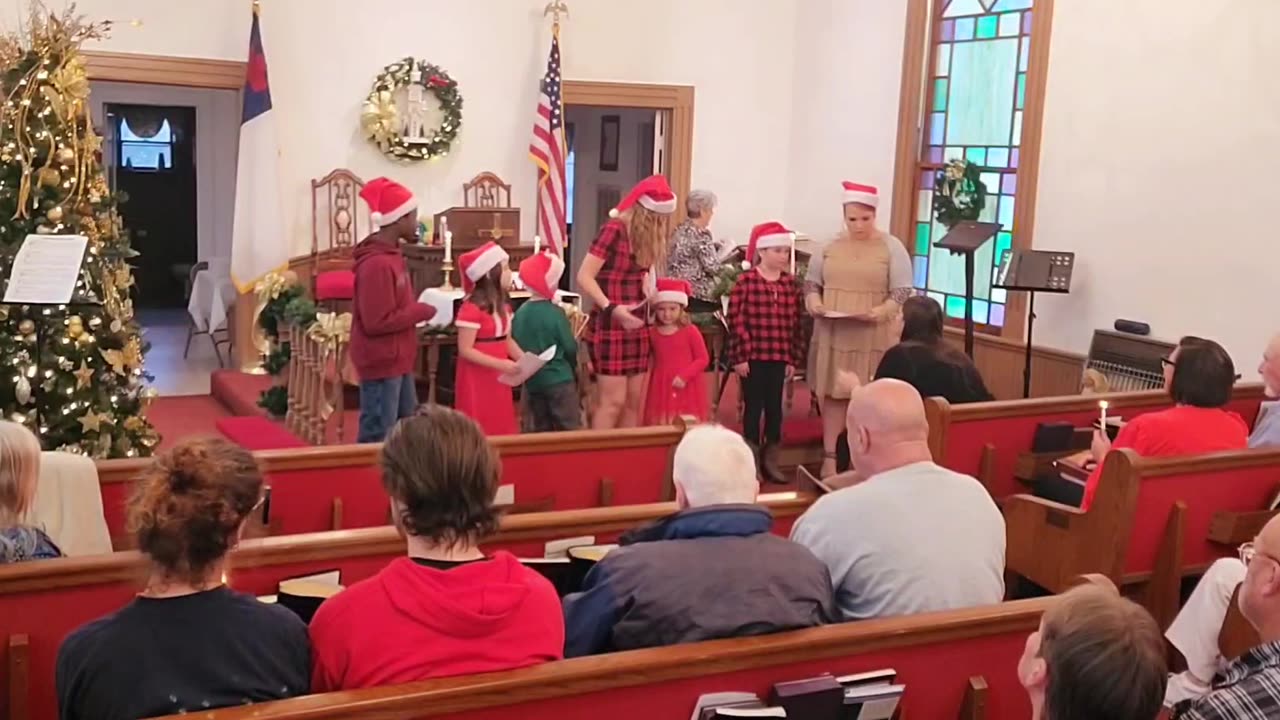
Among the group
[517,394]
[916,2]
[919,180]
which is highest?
[916,2]

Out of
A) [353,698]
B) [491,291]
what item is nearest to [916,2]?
[491,291]

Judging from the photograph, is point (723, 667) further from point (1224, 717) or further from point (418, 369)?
point (418, 369)

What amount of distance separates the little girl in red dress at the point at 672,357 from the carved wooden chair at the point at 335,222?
359 cm

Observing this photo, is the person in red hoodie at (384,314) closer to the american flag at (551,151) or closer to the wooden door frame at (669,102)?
the american flag at (551,151)

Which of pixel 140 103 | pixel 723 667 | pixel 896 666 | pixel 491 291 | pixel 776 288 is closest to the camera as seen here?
pixel 723 667

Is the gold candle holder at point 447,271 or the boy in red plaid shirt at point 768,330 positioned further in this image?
the gold candle holder at point 447,271

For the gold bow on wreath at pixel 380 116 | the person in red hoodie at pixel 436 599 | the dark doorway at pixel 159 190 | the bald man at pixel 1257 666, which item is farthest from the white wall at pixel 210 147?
the bald man at pixel 1257 666

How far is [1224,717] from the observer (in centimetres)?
197

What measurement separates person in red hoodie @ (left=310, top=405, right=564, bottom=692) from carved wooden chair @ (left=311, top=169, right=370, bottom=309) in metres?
6.65

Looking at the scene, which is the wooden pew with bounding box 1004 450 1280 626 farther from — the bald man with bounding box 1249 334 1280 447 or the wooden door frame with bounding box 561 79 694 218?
the wooden door frame with bounding box 561 79 694 218

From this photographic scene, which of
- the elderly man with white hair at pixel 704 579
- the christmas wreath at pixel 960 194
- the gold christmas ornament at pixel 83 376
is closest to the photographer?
the elderly man with white hair at pixel 704 579

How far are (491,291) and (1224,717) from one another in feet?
11.7

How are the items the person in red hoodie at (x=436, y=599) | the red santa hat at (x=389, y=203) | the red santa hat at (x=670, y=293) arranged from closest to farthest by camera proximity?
1. the person in red hoodie at (x=436, y=599)
2. the red santa hat at (x=389, y=203)
3. the red santa hat at (x=670, y=293)

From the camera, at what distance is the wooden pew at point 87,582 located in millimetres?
2639
